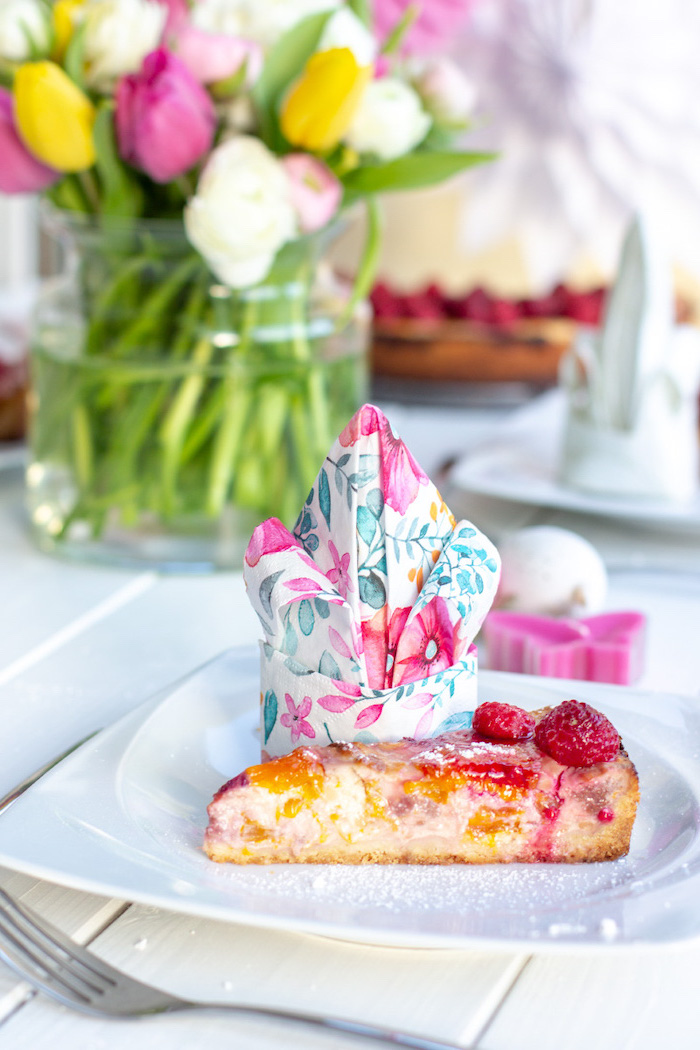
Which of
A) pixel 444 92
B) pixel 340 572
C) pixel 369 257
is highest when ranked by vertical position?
pixel 444 92

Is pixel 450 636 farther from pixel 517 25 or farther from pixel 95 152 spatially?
pixel 517 25

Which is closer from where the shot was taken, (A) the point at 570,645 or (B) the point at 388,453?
(B) the point at 388,453

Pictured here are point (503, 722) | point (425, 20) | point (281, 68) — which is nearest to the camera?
point (503, 722)

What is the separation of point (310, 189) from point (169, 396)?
6.2 inches

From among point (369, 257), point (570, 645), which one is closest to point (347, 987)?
point (570, 645)

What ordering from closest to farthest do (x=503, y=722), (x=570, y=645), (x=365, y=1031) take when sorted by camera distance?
(x=365, y=1031) < (x=503, y=722) < (x=570, y=645)

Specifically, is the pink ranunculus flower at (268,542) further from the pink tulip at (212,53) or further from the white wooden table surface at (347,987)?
the pink tulip at (212,53)

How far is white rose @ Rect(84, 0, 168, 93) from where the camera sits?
2.13ft

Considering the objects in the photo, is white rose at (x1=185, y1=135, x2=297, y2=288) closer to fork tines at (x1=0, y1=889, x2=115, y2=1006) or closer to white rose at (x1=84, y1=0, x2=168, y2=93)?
white rose at (x1=84, y1=0, x2=168, y2=93)

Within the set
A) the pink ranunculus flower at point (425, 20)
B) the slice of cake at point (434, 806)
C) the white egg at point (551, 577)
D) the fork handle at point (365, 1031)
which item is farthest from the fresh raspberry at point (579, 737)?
the pink ranunculus flower at point (425, 20)

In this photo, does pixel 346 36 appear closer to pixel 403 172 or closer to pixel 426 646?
pixel 403 172

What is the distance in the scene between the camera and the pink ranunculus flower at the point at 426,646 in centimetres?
44

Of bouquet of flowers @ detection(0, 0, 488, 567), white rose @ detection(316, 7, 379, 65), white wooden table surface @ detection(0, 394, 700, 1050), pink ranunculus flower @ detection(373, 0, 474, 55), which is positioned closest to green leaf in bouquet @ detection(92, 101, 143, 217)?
bouquet of flowers @ detection(0, 0, 488, 567)

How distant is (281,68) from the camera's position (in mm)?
696
